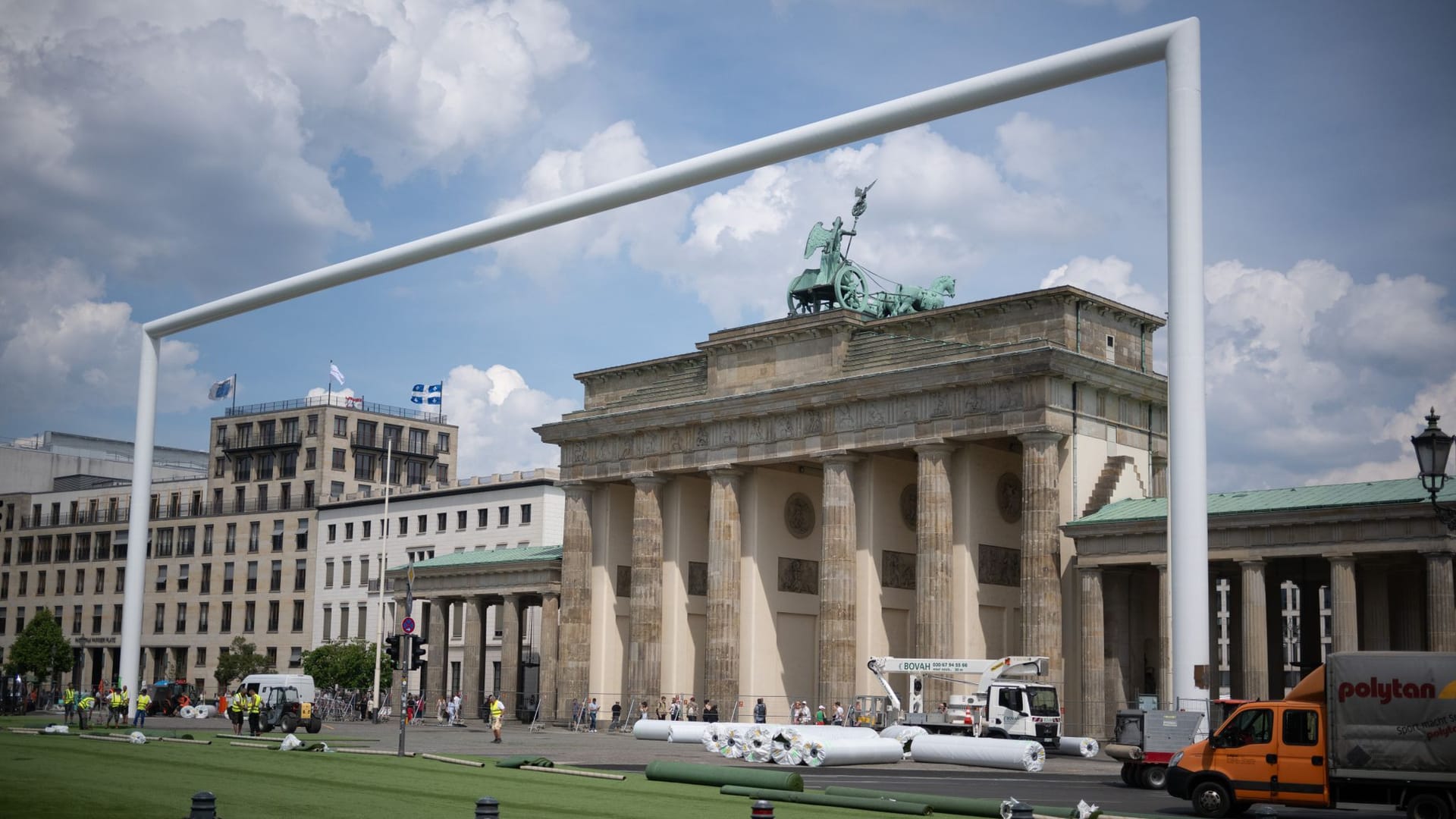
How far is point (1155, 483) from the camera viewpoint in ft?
191

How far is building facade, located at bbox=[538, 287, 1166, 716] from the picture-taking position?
5450 centimetres

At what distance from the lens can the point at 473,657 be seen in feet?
253

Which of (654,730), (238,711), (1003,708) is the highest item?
(1003,708)

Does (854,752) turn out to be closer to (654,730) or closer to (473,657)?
(654,730)

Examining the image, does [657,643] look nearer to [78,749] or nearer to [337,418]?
[78,749]

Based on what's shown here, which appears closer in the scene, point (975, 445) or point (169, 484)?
point (975, 445)

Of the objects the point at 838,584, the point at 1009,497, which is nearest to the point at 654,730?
the point at 838,584

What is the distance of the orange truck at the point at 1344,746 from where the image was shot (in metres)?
23.1

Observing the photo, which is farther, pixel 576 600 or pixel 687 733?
pixel 576 600

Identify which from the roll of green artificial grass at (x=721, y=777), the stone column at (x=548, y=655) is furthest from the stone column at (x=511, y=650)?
the roll of green artificial grass at (x=721, y=777)

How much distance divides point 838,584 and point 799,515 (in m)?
7.74

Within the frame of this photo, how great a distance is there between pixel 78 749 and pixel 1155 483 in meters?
39.6

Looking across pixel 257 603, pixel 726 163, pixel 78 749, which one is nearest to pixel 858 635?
pixel 78 749

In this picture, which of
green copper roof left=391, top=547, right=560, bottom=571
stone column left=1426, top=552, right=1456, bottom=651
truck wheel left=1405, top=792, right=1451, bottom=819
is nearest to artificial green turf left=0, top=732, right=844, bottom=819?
truck wheel left=1405, top=792, right=1451, bottom=819
